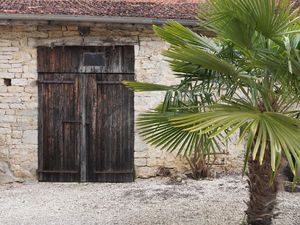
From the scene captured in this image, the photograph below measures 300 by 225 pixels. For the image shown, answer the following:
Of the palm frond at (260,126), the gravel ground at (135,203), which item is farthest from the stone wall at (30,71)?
the palm frond at (260,126)

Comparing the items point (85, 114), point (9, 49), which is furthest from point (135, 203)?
point (9, 49)

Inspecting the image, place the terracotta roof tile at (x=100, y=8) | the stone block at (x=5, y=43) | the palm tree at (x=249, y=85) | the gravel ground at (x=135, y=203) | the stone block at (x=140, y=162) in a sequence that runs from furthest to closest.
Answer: the stone block at (x=140, y=162), the stone block at (x=5, y=43), the terracotta roof tile at (x=100, y=8), the gravel ground at (x=135, y=203), the palm tree at (x=249, y=85)

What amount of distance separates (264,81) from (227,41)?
23.4 inches

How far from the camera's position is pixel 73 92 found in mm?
6859

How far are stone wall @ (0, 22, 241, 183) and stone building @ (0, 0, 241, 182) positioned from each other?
0.02 m

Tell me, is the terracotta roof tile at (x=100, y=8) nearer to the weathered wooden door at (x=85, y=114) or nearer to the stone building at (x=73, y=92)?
the stone building at (x=73, y=92)

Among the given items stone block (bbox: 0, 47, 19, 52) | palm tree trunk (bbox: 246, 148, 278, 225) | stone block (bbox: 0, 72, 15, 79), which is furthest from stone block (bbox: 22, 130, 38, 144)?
palm tree trunk (bbox: 246, 148, 278, 225)

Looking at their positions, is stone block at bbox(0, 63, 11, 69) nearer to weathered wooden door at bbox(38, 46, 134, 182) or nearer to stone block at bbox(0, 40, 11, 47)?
stone block at bbox(0, 40, 11, 47)

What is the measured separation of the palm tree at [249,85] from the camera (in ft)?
10.1

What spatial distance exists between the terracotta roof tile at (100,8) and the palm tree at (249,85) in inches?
90.5

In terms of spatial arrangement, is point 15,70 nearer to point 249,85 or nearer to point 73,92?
point 73,92

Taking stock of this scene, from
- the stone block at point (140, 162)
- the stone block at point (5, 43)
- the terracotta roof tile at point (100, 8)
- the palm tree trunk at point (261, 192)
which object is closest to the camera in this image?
the palm tree trunk at point (261, 192)

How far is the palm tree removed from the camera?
3092 mm

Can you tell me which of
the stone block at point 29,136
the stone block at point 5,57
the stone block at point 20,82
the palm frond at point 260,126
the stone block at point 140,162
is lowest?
the stone block at point 140,162
